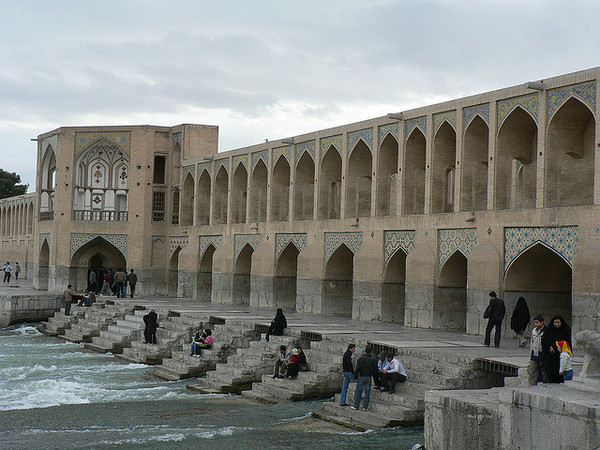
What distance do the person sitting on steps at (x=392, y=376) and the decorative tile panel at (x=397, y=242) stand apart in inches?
301

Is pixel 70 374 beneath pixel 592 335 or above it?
beneath

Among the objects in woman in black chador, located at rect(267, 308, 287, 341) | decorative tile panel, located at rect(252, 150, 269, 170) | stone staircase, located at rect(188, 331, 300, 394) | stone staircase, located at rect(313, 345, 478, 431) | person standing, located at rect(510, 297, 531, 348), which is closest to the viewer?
stone staircase, located at rect(313, 345, 478, 431)

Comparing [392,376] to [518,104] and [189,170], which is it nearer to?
[518,104]

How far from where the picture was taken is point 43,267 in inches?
1312

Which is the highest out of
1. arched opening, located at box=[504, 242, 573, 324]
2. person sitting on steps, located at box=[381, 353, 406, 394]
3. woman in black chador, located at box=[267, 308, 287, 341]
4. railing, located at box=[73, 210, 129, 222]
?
railing, located at box=[73, 210, 129, 222]

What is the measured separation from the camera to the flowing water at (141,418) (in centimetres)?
1121

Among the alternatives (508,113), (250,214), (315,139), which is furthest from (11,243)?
(508,113)

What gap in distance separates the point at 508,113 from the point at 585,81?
6.91 ft

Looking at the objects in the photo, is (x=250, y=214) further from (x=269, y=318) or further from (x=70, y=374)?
(x=70, y=374)

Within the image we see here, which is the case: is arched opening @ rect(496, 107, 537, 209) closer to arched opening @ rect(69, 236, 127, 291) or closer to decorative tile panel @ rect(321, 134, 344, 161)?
decorative tile panel @ rect(321, 134, 344, 161)

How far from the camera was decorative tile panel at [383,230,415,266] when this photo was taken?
20256 mm

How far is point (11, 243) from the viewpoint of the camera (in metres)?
52.8

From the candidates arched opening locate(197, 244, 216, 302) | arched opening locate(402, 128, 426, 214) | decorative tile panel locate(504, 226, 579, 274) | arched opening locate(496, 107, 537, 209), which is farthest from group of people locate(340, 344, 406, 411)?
→ arched opening locate(197, 244, 216, 302)

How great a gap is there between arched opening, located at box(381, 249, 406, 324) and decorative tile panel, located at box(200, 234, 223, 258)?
9.46m
